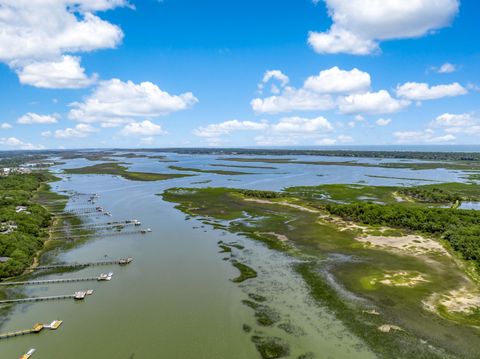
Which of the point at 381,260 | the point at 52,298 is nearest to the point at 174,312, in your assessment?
the point at 52,298

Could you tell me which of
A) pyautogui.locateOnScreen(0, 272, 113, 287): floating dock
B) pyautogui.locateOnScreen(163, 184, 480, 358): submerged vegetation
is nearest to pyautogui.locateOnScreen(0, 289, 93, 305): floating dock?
pyautogui.locateOnScreen(0, 272, 113, 287): floating dock

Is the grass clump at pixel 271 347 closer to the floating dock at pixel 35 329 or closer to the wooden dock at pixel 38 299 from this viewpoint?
the floating dock at pixel 35 329

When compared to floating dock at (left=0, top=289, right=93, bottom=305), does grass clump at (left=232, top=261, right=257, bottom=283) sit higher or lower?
higher

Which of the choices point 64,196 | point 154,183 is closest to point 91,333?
point 64,196

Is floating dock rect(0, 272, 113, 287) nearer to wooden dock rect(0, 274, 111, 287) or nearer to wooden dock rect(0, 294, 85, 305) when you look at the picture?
wooden dock rect(0, 274, 111, 287)

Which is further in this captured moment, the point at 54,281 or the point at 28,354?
the point at 54,281

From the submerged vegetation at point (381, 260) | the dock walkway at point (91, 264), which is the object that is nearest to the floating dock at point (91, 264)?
the dock walkway at point (91, 264)

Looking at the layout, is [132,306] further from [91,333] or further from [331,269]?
[331,269]

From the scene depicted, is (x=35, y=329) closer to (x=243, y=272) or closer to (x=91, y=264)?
(x=91, y=264)
